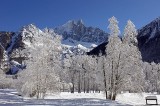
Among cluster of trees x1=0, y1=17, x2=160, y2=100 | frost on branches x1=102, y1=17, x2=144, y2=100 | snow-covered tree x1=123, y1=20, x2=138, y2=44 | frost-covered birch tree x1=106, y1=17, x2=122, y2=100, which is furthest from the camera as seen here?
snow-covered tree x1=123, y1=20, x2=138, y2=44

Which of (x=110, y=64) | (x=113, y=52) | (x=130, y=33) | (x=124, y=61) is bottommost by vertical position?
(x=110, y=64)

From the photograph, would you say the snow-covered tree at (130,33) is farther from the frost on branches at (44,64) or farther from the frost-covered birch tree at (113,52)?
the frost on branches at (44,64)

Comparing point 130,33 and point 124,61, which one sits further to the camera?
point 130,33

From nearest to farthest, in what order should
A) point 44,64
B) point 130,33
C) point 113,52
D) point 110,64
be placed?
1. point 113,52
2. point 130,33
3. point 44,64
4. point 110,64

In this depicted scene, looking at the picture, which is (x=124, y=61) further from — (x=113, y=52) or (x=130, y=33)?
(x=130, y=33)

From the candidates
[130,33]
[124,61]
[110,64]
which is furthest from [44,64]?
[130,33]

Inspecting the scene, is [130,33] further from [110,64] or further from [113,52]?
[110,64]

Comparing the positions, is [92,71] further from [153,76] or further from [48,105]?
[48,105]

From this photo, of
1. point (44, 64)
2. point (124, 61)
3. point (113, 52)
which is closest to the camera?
Answer: point (124, 61)

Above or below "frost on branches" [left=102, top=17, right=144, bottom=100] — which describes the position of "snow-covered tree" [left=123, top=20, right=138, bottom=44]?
above

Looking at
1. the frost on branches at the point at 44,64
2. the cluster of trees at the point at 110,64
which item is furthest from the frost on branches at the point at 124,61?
the frost on branches at the point at 44,64

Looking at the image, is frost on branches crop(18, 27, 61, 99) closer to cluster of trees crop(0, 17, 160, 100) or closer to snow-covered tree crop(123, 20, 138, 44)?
cluster of trees crop(0, 17, 160, 100)

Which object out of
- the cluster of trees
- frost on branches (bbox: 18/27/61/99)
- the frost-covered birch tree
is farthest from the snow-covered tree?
frost on branches (bbox: 18/27/61/99)

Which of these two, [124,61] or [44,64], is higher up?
[124,61]
